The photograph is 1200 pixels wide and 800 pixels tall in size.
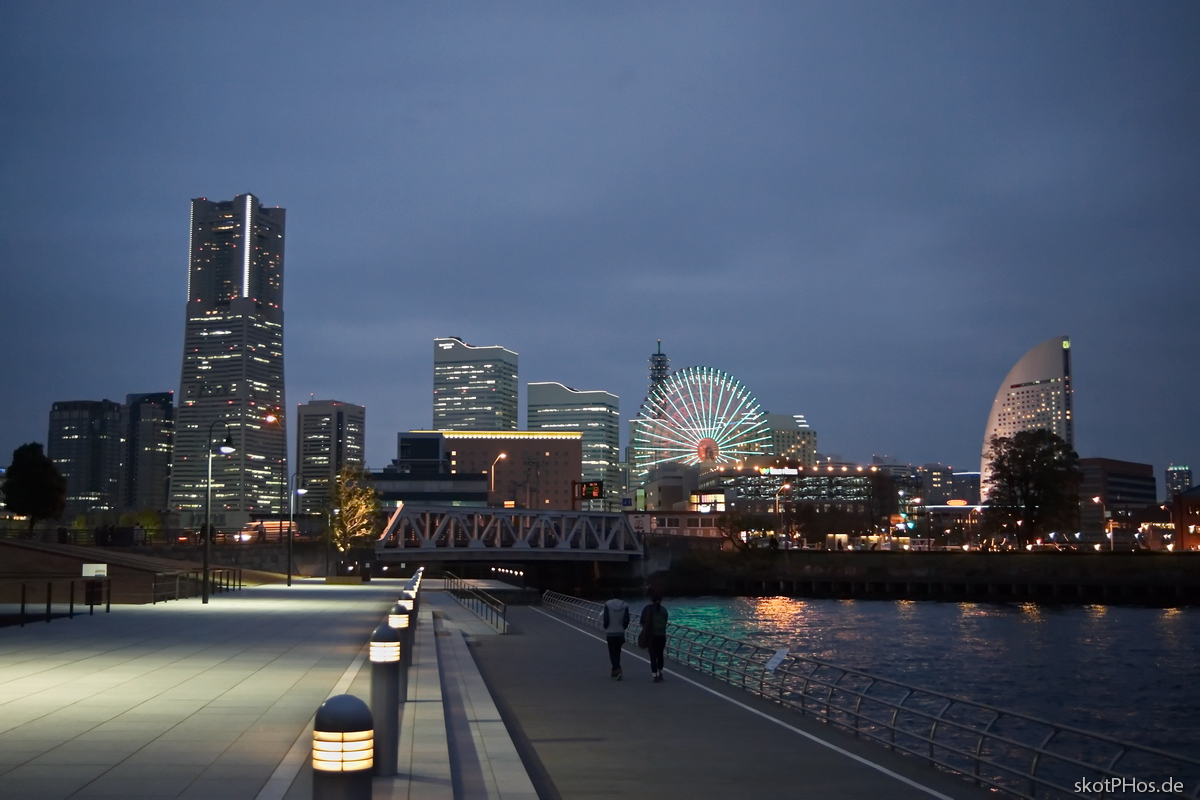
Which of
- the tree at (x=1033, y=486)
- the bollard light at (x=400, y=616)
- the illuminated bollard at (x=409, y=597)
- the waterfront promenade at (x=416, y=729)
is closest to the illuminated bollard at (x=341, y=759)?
the waterfront promenade at (x=416, y=729)

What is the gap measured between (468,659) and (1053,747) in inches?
605

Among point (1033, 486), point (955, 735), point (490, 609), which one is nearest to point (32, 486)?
point (490, 609)

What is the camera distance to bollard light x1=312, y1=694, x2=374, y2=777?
691cm

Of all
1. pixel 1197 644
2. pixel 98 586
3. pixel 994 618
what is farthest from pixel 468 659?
pixel 994 618

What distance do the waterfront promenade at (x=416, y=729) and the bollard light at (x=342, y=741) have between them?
418cm

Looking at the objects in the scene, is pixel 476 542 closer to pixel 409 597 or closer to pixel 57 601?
pixel 57 601

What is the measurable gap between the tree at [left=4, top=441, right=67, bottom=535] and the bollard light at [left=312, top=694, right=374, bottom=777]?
10636 centimetres

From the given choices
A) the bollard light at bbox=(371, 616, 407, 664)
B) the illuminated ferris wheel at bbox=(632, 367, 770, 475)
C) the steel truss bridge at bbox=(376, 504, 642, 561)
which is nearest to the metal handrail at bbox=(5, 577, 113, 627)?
the bollard light at bbox=(371, 616, 407, 664)

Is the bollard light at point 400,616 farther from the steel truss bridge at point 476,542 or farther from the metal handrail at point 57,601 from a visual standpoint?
the steel truss bridge at point 476,542

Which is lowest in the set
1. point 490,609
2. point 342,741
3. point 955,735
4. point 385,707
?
point 955,735

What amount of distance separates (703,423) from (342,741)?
145 m

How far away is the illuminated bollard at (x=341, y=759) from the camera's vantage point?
686cm

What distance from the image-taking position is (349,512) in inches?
3873

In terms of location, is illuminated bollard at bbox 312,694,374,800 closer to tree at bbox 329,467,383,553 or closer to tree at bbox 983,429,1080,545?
tree at bbox 329,467,383,553
